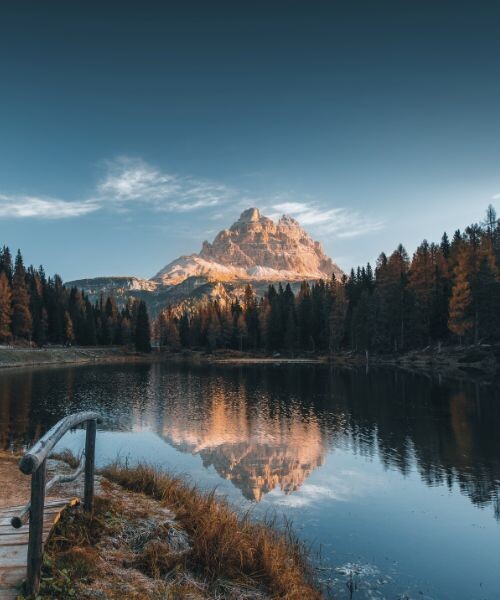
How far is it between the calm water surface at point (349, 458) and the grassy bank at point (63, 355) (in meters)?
43.9

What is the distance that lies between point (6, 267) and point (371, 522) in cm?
13113

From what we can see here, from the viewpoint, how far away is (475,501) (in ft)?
58.3

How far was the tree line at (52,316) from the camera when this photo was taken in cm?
10925

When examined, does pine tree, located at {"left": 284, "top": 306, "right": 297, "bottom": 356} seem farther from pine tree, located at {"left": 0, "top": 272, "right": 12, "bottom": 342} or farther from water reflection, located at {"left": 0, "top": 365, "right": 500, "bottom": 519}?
pine tree, located at {"left": 0, "top": 272, "right": 12, "bottom": 342}

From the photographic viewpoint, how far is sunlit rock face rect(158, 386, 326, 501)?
2122 cm

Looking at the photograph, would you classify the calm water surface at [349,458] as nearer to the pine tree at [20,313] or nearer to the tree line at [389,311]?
the tree line at [389,311]

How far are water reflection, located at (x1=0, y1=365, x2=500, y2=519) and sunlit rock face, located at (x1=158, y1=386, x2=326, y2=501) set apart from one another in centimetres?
7

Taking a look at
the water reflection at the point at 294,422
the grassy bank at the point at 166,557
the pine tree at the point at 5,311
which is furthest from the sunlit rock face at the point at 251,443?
the pine tree at the point at 5,311

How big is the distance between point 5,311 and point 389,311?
85.8 m

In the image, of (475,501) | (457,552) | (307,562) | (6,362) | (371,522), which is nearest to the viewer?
(307,562)

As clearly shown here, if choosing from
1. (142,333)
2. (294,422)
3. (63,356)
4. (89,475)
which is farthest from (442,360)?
(142,333)

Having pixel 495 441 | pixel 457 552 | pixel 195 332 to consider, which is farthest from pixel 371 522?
pixel 195 332

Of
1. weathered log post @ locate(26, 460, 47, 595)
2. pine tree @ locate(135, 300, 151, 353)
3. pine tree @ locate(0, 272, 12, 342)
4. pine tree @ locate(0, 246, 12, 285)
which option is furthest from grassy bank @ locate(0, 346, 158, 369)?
weathered log post @ locate(26, 460, 47, 595)

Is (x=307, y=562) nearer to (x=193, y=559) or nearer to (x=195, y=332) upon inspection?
(x=193, y=559)
